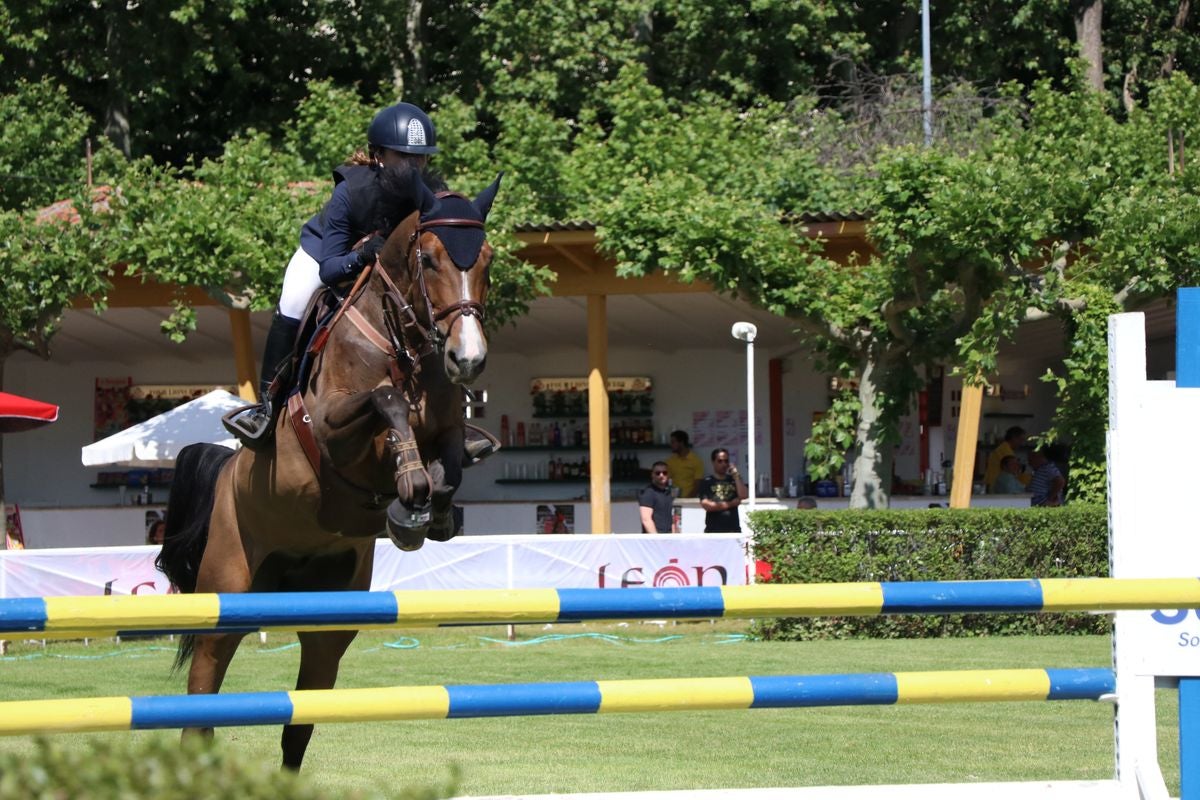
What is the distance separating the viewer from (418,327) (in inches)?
206

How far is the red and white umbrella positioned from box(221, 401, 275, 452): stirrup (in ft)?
26.5

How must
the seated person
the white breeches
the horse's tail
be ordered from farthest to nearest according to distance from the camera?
the seated person → the horse's tail → the white breeches

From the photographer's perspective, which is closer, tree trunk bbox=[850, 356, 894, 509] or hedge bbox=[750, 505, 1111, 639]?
hedge bbox=[750, 505, 1111, 639]

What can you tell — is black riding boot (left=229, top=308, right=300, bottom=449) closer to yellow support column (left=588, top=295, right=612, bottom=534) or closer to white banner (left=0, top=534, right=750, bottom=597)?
white banner (left=0, top=534, right=750, bottom=597)

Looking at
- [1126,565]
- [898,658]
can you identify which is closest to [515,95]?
[898,658]

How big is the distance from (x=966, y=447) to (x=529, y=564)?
221 inches

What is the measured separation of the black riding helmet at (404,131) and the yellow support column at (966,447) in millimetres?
11991

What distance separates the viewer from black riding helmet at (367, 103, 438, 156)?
18.1 ft

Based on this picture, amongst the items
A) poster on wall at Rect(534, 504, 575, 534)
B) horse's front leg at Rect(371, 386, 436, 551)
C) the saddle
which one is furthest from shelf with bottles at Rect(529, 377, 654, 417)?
horse's front leg at Rect(371, 386, 436, 551)

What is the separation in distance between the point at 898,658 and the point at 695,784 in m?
6.00

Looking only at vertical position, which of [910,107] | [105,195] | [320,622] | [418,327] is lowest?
[320,622]

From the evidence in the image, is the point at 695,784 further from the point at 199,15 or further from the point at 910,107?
the point at 199,15

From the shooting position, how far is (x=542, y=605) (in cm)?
361

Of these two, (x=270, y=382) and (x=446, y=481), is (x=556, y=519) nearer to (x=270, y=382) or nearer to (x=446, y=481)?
(x=270, y=382)
